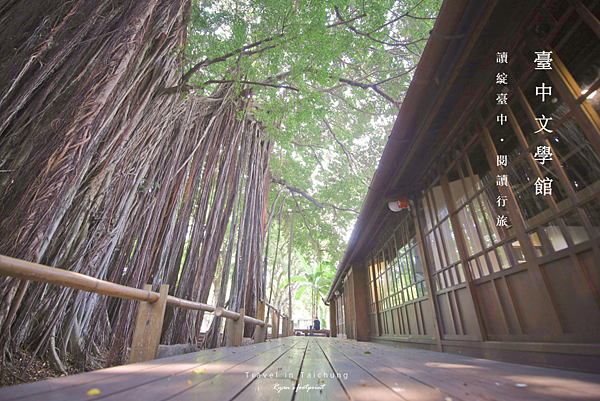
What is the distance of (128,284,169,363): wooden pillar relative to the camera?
1.29m

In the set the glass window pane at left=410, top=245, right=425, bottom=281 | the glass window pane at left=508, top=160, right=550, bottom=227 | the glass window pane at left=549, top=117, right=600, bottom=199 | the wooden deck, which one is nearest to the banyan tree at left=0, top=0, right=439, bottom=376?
the wooden deck

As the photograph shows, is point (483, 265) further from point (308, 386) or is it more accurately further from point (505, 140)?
point (308, 386)

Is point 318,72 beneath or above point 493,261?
above

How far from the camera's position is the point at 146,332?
1.32 m

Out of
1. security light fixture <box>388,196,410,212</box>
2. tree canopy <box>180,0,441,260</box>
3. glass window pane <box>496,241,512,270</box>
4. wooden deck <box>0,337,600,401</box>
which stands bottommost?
wooden deck <box>0,337,600,401</box>

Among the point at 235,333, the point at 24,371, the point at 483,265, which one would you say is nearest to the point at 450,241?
the point at 483,265

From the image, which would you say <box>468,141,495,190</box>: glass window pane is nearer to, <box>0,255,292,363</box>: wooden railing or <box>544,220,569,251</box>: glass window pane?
<box>544,220,569,251</box>: glass window pane

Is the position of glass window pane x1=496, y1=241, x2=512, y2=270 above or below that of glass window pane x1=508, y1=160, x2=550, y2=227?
below

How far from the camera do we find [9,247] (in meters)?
1.17

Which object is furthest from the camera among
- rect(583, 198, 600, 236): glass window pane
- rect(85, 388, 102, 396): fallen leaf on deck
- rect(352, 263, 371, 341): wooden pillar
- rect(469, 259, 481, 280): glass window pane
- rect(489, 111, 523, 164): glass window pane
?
rect(352, 263, 371, 341): wooden pillar

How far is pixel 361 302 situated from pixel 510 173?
156 inches

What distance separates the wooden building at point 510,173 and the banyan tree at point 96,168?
185 centimetres

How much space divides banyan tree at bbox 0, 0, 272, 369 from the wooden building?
6.08 ft

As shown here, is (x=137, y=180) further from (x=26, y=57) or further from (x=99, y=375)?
(x=99, y=375)
